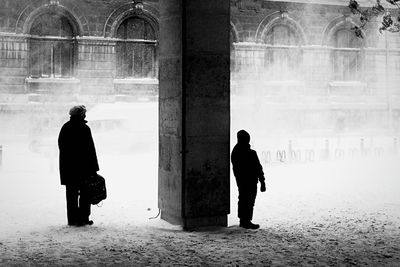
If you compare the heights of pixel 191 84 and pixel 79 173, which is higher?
pixel 191 84

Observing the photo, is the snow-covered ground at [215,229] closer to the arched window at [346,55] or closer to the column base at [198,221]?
the column base at [198,221]

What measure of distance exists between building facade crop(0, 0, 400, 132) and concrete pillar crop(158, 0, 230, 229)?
15.9 meters

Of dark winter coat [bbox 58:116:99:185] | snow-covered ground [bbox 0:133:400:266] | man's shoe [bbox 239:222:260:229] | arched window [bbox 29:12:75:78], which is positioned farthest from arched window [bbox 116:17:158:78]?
man's shoe [bbox 239:222:260:229]

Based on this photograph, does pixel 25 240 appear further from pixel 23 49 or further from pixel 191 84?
pixel 23 49

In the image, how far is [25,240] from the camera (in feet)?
24.1

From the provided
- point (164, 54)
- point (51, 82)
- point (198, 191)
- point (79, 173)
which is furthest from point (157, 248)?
point (51, 82)

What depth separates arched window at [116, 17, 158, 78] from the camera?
24.4 meters

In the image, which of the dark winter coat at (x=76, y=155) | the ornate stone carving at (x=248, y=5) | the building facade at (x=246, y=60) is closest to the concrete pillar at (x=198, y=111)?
the dark winter coat at (x=76, y=155)

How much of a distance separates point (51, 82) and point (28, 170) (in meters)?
9.09

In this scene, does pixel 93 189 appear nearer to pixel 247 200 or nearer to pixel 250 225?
pixel 247 200

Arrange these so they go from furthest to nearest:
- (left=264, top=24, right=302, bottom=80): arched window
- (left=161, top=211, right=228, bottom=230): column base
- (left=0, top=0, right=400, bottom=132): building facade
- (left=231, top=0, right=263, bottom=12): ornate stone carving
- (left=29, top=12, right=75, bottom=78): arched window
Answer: (left=264, top=24, right=302, bottom=80): arched window, (left=231, top=0, right=263, bottom=12): ornate stone carving, (left=29, top=12, right=75, bottom=78): arched window, (left=0, top=0, right=400, bottom=132): building facade, (left=161, top=211, right=228, bottom=230): column base

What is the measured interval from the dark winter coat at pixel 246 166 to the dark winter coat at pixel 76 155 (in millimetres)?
2302

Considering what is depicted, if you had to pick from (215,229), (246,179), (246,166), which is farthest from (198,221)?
(246,166)

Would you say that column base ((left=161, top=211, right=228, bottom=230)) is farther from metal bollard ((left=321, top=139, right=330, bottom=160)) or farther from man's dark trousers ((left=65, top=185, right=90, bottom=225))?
metal bollard ((left=321, top=139, right=330, bottom=160))
